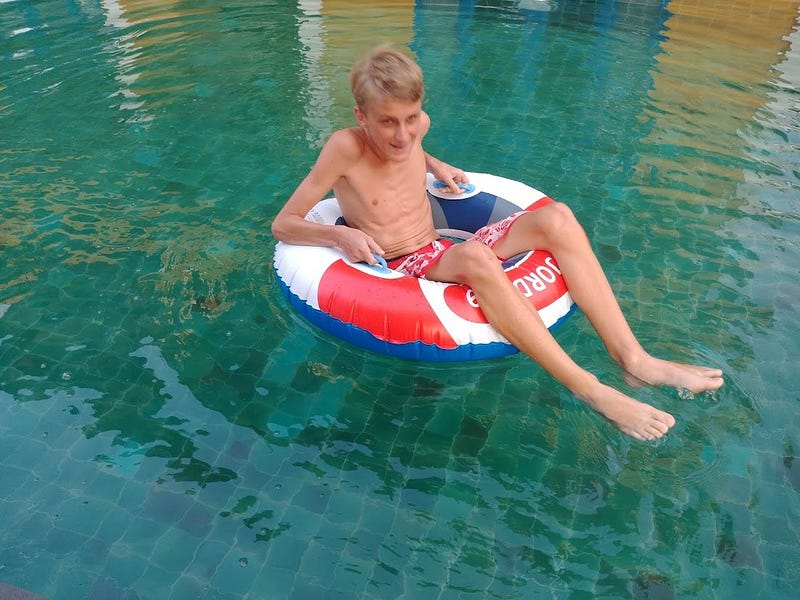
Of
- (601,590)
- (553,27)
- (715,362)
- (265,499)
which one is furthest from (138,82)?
(601,590)

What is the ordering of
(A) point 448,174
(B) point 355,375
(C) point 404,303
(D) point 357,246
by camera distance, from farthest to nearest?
(A) point 448,174, (B) point 355,375, (D) point 357,246, (C) point 404,303

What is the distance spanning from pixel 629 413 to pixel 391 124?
150cm

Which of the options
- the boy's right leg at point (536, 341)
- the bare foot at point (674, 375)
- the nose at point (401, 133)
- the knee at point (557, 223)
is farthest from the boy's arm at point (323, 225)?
the bare foot at point (674, 375)

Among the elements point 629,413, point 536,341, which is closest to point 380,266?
point 536,341

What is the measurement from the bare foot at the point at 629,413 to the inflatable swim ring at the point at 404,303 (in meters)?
0.40

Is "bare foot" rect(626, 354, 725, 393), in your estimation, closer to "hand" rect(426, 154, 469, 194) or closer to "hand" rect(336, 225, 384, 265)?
"hand" rect(336, 225, 384, 265)

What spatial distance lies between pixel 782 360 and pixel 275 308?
95.9 inches

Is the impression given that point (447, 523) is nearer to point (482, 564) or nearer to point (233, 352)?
point (482, 564)

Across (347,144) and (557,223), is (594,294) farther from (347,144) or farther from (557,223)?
(347,144)

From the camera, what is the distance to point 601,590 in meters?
2.35

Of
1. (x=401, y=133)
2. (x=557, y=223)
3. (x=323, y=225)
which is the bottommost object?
(x=323, y=225)

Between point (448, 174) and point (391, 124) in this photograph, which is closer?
point (391, 124)

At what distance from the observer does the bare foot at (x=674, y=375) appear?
114 inches

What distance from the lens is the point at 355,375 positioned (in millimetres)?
3270
